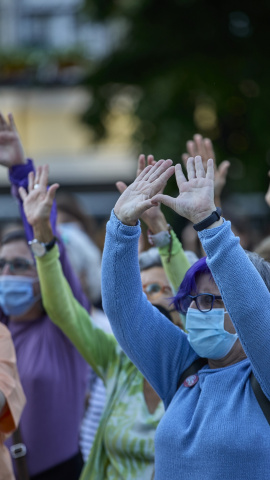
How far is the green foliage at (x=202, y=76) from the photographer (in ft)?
30.9

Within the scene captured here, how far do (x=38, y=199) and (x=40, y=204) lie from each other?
4 centimetres

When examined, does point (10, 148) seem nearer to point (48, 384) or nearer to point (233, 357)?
point (48, 384)

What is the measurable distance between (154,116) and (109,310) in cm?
696

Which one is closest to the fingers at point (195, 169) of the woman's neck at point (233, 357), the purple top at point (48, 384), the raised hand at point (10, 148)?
the woman's neck at point (233, 357)

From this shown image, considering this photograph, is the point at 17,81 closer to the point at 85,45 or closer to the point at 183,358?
the point at 85,45

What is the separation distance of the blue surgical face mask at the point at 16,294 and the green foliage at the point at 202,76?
496 cm

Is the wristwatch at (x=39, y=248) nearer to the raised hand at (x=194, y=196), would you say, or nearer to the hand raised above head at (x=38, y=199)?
the hand raised above head at (x=38, y=199)

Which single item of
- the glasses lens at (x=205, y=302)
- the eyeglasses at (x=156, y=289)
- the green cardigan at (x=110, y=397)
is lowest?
the green cardigan at (x=110, y=397)

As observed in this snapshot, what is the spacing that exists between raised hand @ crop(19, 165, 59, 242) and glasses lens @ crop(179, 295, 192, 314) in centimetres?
89

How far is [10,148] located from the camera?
4.06 meters

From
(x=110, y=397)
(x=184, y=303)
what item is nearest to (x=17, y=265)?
(x=110, y=397)

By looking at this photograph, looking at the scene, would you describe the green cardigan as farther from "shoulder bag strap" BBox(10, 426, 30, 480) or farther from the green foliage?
the green foliage

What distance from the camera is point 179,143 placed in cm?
922

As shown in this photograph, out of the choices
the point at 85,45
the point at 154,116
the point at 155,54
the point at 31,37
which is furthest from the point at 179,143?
the point at 31,37
